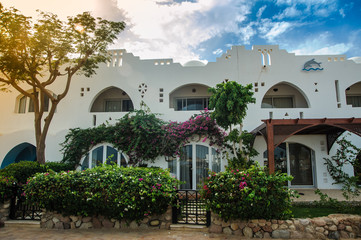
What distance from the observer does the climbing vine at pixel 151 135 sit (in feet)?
34.0

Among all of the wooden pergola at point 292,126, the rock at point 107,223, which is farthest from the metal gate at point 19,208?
the wooden pergola at point 292,126

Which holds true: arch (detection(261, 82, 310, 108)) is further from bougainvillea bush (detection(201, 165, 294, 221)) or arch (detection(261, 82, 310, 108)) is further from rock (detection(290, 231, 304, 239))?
rock (detection(290, 231, 304, 239))

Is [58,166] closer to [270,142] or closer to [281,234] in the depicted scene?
[270,142]

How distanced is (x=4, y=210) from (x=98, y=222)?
2.80 m

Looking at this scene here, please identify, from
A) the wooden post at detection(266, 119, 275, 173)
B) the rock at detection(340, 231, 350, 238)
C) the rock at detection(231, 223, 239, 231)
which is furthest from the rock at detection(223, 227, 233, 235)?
the wooden post at detection(266, 119, 275, 173)

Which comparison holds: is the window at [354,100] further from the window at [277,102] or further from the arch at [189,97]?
the arch at [189,97]

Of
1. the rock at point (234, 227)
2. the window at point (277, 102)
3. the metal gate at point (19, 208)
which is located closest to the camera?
the rock at point (234, 227)

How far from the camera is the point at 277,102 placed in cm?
1245

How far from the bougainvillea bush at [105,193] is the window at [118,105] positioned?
23.7ft

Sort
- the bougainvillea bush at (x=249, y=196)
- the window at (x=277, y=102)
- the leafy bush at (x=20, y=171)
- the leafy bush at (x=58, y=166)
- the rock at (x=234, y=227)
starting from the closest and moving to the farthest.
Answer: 1. the bougainvillea bush at (x=249, y=196)
2. the rock at (x=234, y=227)
3. the leafy bush at (x=20, y=171)
4. the leafy bush at (x=58, y=166)
5. the window at (x=277, y=102)

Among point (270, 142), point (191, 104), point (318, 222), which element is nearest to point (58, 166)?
point (191, 104)

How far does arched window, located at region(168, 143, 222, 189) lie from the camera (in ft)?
34.4

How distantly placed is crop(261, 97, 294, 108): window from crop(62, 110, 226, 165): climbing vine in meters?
3.63

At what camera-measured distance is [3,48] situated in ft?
28.3
